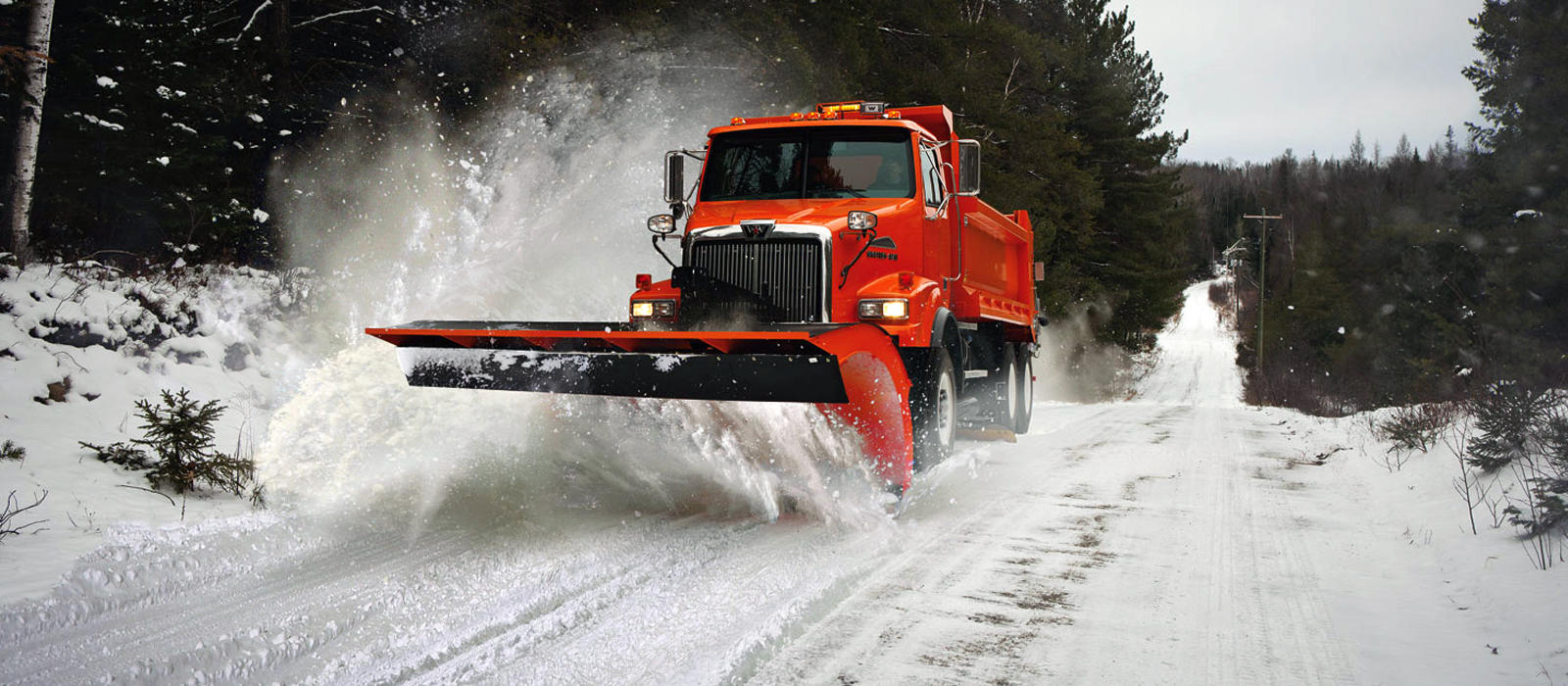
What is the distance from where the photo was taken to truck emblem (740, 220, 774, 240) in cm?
621

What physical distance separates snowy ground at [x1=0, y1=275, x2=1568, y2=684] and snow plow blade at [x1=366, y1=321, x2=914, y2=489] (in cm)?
51

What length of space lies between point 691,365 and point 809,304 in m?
1.49

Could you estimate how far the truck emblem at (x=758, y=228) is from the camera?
6215mm

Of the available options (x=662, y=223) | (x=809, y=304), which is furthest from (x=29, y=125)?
(x=809, y=304)

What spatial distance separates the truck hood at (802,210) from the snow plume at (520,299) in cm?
145

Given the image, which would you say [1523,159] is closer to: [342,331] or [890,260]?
[890,260]

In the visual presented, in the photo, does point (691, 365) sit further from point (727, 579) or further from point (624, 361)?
point (727, 579)

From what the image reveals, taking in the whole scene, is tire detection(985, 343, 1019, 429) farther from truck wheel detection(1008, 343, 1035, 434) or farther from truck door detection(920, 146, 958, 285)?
truck door detection(920, 146, 958, 285)

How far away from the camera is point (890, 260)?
21.6ft

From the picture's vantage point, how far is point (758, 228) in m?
6.22

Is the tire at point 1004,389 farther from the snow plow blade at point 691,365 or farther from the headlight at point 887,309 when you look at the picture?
the snow plow blade at point 691,365

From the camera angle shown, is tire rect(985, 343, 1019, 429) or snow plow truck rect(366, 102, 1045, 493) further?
tire rect(985, 343, 1019, 429)

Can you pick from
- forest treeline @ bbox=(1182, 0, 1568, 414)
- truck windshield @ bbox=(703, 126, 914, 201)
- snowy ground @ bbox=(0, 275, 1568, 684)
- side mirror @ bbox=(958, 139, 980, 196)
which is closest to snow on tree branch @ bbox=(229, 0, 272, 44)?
snowy ground @ bbox=(0, 275, 1568, 684)

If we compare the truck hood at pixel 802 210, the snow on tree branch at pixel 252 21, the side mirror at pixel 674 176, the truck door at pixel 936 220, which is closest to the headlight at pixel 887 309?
the truck hood at pixel 802 210
